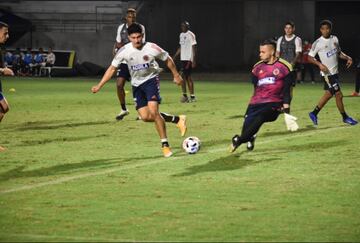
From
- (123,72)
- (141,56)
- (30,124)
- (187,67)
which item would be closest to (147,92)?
(141,56)

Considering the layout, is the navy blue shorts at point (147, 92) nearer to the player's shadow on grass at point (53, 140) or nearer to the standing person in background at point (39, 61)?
the player's shadow on grass at point (53, 140)

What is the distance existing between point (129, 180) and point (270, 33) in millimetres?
37992

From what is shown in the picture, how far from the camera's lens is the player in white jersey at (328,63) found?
18.5 metres

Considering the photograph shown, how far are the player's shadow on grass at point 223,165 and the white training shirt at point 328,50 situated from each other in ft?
18.9

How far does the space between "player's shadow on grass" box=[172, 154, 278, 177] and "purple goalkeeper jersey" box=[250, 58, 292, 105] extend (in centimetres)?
92

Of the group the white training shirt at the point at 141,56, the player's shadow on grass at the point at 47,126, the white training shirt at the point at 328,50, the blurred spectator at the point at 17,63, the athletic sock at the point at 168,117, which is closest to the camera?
the white training shirt at the point at 141,56

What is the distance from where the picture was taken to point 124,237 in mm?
8242

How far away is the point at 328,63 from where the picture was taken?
62.1 ft

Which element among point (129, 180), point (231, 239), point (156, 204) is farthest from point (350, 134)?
point (231, 239)

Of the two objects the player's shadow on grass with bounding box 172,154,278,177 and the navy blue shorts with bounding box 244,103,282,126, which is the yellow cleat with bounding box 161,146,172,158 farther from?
the navy blue shorts with bounding box 244,103,282,126

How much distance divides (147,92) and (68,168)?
1.99 m

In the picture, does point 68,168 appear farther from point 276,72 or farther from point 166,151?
point 276,72

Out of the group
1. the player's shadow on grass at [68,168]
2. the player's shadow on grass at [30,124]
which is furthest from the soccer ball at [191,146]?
the player's shadow on grass at [30,124]

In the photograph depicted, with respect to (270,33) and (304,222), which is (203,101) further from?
(270,33)
